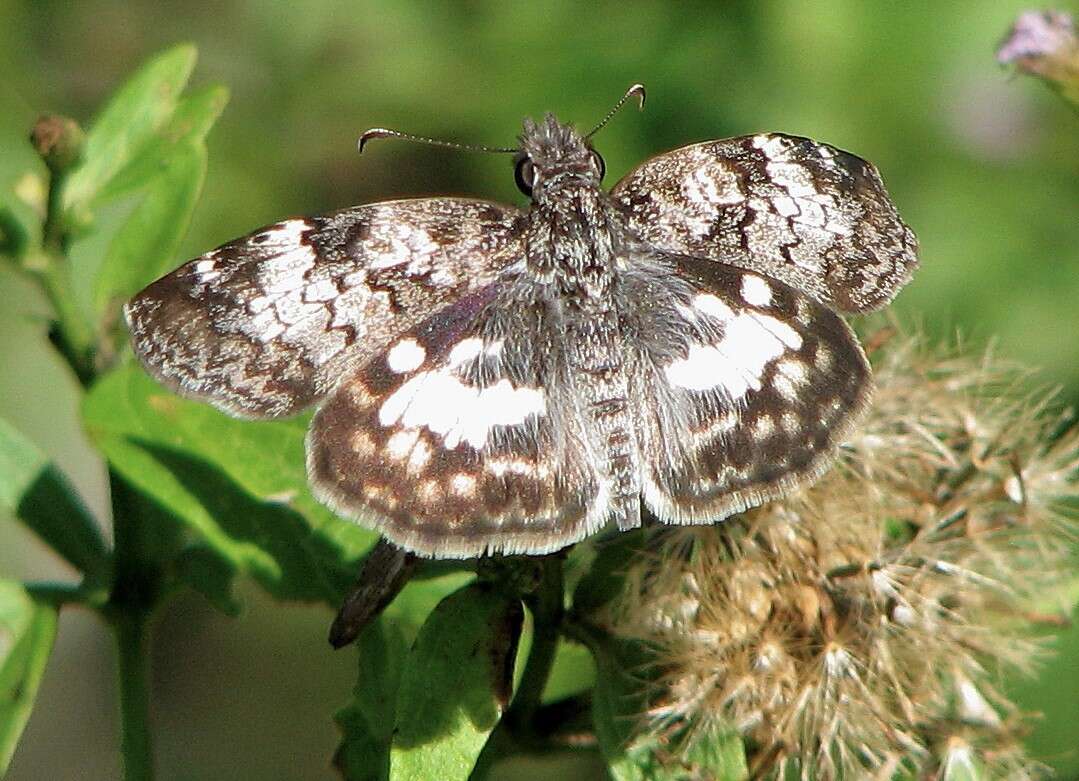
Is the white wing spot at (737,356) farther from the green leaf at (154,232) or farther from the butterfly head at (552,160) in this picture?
the green leaf at (154,232)

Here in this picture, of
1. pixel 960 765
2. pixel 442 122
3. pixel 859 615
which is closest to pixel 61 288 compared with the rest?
pixel 859 615

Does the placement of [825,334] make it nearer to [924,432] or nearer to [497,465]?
[924,432]

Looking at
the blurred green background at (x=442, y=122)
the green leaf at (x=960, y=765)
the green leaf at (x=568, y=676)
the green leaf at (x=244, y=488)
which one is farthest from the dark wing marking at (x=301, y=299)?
the blurred green background at (x=442, y=122)

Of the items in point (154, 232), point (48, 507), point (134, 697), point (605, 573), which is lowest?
point (134, 697)

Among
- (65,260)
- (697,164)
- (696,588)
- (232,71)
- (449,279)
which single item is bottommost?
(232,71)

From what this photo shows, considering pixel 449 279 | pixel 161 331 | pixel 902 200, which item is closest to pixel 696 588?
pixel 449 279

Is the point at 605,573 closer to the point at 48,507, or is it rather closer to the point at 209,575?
the point at 209,575

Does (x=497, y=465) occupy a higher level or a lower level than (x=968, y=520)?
higher
